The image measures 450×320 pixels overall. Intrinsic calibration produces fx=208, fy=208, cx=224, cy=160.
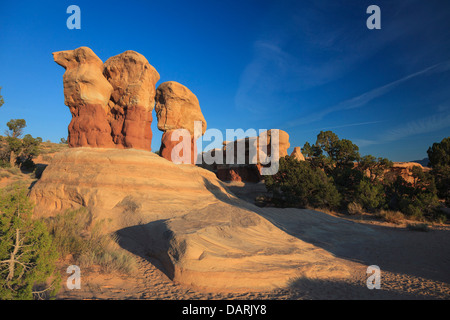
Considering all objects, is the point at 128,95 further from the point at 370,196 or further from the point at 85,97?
the point at 370,196

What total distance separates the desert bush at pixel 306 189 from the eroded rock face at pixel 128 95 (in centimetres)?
1325

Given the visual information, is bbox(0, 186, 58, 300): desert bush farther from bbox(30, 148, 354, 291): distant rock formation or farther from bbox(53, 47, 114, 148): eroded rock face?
bbox(53, 47, 114, 148): eroded rock face

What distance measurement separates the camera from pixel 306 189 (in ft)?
60.2

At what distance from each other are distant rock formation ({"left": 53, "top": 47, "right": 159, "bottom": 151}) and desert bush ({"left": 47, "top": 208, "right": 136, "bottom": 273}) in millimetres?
7661

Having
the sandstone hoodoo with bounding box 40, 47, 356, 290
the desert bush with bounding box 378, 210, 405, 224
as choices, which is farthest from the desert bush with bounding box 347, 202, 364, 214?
the sandstone hoodoo with bounding box 40, 47, 356, 290

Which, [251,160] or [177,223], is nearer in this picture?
[177,223]

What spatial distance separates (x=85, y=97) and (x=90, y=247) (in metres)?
11.5

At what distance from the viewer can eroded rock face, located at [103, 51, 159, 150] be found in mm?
15383

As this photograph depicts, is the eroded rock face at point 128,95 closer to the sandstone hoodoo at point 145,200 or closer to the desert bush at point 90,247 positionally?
the sandstone hoodoo at point 145,200

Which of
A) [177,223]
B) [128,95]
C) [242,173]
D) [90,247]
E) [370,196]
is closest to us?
[90,247]

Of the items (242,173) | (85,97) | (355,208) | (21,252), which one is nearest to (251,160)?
(242,173)

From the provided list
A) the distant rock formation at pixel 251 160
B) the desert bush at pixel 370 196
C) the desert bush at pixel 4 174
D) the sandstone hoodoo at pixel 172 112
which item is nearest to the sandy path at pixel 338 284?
the desert bush at pixel 370 196

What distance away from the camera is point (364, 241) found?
32.7 ft

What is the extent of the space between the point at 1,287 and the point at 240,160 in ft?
98.9
